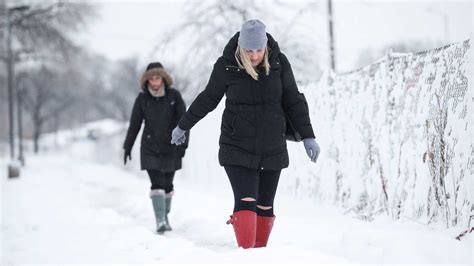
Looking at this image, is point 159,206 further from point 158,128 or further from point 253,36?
point 253,36

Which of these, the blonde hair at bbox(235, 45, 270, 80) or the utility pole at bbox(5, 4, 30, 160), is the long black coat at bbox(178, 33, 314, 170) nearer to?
the blonde hair at bbox(235, 45, 270, 80)

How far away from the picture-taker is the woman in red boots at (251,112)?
320cm

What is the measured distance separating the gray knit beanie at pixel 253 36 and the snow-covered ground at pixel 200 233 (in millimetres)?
1215

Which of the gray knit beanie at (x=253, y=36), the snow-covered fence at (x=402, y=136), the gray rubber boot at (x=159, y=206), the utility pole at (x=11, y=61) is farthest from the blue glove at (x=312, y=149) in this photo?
the utility pole at (x=11, y=61)

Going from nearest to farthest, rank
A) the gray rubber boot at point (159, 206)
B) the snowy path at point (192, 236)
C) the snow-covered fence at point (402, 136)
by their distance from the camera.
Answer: the snowy path at point (192, 236), the snow-covered fence at point (402, 136), the gray rubber boot at point (159, 206)

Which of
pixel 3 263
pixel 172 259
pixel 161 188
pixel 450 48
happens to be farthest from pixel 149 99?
pixel 450 48

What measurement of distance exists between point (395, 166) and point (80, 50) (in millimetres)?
17927

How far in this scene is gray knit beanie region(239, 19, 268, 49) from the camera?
10.2 ft

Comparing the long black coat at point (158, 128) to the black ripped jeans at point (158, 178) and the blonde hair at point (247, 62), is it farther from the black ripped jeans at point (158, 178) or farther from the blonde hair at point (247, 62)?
the blonde hair at point (247, 62)

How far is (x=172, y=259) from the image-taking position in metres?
3.17

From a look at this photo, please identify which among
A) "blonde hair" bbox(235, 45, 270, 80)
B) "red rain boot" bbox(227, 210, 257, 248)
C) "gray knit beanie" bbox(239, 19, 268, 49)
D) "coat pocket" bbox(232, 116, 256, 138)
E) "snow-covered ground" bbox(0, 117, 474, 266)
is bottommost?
"snow-covered ground" bbox(0, 117, 474, 266)

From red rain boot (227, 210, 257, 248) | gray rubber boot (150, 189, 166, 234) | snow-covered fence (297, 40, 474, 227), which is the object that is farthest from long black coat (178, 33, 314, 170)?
gray rubber boot (150, 189, 166, 234)

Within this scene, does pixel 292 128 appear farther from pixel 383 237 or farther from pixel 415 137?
pixel 415 137

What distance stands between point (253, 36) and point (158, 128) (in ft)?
7.86
